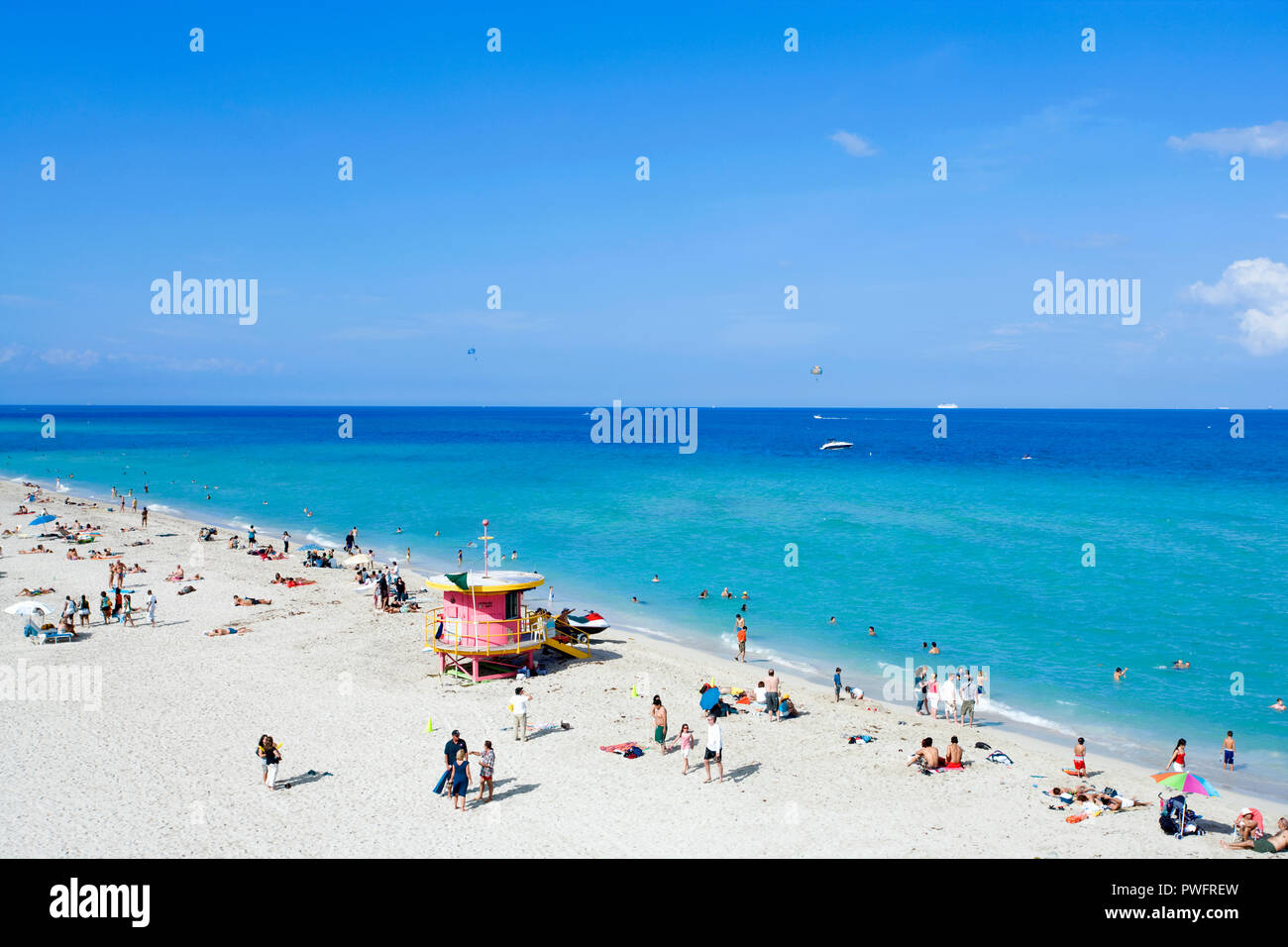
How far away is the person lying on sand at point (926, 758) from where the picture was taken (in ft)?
57.2

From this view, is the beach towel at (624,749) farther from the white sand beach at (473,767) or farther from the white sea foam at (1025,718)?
the white sea foam at (1025,718)

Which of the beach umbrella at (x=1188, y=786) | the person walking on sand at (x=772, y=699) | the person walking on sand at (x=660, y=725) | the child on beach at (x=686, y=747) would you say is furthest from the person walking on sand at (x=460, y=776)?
the beach umbrella at (x=1188, y=786)

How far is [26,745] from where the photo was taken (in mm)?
17391

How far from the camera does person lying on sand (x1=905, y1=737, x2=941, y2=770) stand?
17422mm

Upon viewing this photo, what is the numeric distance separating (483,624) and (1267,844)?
713 inches

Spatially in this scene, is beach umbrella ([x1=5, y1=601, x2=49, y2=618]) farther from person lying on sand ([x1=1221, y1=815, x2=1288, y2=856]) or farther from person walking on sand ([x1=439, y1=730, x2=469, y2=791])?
person lying on sand ([x1=1221, y1=815, x2=1288, y2=856])

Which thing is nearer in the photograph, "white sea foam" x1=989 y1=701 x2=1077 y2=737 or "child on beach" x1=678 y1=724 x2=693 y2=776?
"child on beach" x1=678 y1=724 x2=693 y2=776

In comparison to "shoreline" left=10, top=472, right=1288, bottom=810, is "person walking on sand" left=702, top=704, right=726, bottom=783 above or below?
above

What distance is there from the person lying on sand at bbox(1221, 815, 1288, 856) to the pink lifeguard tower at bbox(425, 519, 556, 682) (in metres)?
16.2

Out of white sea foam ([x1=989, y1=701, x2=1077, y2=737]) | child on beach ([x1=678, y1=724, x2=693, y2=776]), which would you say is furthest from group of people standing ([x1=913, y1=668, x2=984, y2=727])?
child on beach ([x1=678, y1=724, x2=693, y2=776])

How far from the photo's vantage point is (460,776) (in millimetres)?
14984

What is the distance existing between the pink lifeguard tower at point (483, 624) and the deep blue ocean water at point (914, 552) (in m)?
8.81
